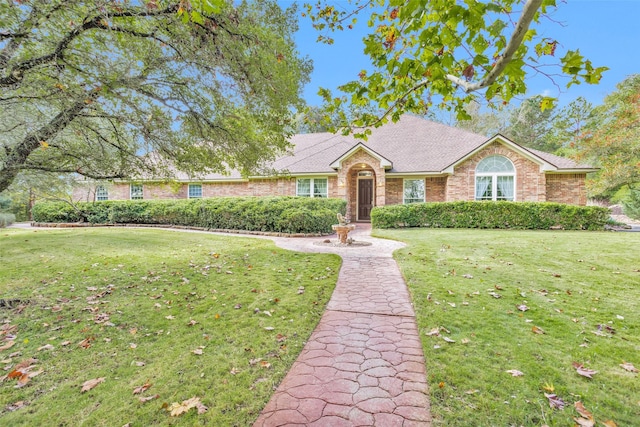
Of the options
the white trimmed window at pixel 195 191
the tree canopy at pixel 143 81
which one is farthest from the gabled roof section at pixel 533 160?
the white trimmed window at pixel 195 191

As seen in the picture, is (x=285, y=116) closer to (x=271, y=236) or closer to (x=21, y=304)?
(x=21, y=304)

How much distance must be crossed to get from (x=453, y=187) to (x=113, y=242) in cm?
1571

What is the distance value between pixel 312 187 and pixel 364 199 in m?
3.46

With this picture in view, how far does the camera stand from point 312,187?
19.5m

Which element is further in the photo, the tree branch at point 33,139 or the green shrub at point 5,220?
the green shrub at point 5,220

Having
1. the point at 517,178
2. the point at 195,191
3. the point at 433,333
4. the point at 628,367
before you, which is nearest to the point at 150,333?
the point at 433,333

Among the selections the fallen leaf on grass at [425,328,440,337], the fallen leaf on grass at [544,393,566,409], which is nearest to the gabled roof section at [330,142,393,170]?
the fallen leaf on grass at [425,328,440,337]

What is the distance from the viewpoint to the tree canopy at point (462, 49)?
9.77 ft

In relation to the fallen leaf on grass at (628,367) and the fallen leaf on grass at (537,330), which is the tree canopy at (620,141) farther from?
the fallen leaf on grass at (628,367)

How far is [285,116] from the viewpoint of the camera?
693 centimetres

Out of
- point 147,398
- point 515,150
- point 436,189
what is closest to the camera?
point 147,398

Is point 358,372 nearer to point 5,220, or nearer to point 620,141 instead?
point 620,141

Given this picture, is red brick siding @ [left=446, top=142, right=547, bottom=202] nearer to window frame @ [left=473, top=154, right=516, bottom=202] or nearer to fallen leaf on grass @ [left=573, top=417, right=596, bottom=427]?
window frame @ [left=473, top=154, right=516, bottom=202]

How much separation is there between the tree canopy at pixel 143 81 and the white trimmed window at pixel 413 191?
486 inches
